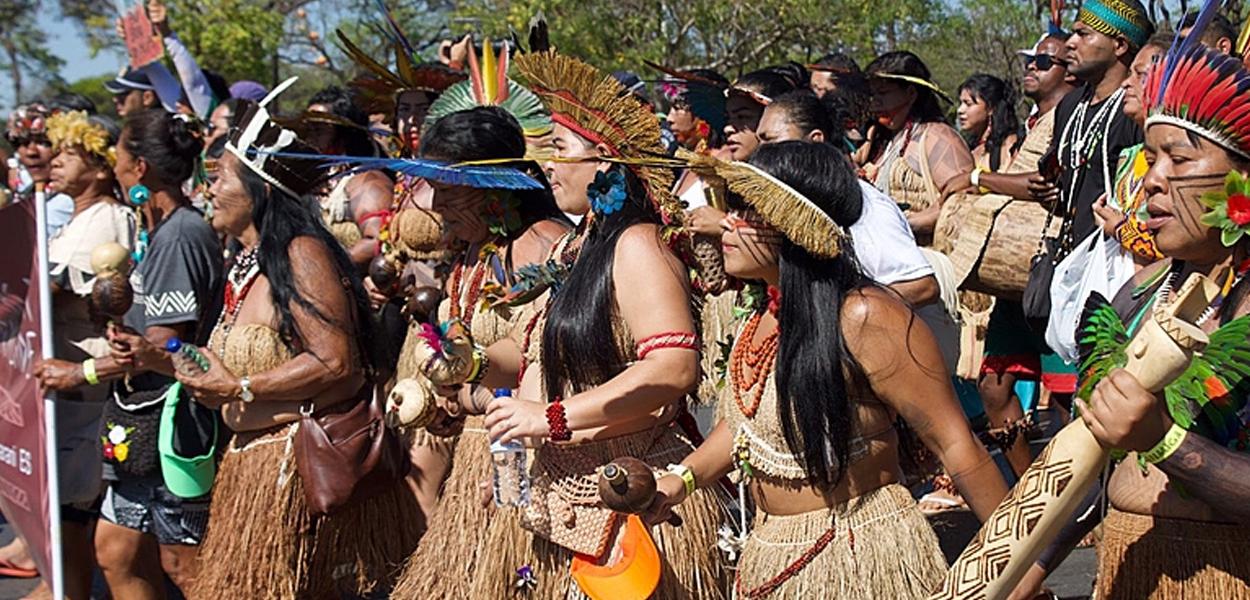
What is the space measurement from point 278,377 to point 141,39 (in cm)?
654

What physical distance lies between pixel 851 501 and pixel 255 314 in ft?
8.36

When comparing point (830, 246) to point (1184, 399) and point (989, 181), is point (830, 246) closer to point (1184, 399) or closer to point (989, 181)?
point (1184, 399)

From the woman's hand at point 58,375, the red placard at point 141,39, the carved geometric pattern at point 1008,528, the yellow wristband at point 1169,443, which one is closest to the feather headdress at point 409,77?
the woman's hand at point 58,375

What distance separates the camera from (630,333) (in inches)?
152

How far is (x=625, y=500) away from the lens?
314 cm

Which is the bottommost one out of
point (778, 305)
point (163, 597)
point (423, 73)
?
point (163, 597)

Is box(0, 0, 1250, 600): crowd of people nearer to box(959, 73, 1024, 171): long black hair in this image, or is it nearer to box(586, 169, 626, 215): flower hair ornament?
box(586, 169, 626, 215): flower hair ornament

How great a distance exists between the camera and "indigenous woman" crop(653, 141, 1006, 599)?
3117 mm

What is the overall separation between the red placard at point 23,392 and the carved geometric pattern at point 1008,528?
309cm

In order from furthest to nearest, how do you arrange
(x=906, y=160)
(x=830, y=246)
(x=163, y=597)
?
(x=906, y=160)
(x=163, y=597)
(x=830, y=246)

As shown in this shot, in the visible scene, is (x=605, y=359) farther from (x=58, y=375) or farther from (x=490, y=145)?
(x=58, y=375)

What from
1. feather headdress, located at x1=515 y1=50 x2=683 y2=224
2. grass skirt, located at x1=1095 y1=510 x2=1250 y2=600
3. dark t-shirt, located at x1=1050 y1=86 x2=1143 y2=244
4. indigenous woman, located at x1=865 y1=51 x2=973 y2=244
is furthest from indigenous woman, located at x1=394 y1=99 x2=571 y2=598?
indigenous woman, located at x1=865 y1=51 x2=973 y2=244

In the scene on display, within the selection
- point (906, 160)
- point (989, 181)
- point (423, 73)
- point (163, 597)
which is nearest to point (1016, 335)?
point (989, 181)

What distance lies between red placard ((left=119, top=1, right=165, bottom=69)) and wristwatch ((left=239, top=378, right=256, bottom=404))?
20.0ft
